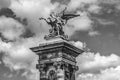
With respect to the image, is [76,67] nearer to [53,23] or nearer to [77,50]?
[77,50]

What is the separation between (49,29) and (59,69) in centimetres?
404

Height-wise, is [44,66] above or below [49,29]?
below

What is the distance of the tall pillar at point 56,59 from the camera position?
26.4m

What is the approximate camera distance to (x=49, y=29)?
28.6 meters

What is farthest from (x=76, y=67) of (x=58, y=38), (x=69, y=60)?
(x=58, y=38)

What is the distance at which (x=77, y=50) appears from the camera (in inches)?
1115

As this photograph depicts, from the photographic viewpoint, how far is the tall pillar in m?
26.4

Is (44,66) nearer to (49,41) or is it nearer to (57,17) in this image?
(49,41)

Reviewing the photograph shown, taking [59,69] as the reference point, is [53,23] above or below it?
above

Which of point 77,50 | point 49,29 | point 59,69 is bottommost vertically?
point 59,69

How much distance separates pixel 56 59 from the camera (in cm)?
2661

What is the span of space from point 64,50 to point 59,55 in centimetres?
65

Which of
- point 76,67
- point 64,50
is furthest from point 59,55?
point 76,67

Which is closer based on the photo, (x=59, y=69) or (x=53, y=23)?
(x=59, y=69)
